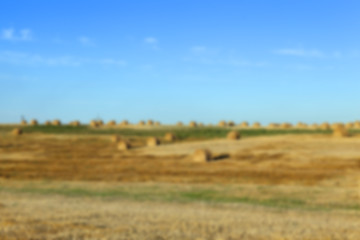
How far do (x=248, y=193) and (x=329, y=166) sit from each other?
1017cm

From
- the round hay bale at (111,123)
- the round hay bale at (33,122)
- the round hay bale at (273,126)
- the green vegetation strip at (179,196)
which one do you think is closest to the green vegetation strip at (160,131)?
the round hay bale at (33,122)

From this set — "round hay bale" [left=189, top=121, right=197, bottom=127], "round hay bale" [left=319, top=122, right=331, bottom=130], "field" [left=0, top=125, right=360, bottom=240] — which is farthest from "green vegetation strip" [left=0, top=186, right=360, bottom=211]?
"round hay bale" [left=189, top=121, right=197, bottom=127]

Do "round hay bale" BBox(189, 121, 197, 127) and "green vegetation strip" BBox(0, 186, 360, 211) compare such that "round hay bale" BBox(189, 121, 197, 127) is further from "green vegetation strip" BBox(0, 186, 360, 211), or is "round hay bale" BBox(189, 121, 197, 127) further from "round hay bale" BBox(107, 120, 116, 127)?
"green vegetation strip" BBox(0, 186, 360, 211)

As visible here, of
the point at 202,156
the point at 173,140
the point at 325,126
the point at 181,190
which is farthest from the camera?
the point at 325,126

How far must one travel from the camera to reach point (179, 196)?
75.3 ft

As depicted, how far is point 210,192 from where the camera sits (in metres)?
24.3

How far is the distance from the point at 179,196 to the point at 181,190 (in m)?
2.13

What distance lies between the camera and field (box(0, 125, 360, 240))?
13.8 m


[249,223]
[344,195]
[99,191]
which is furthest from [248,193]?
[249,223]


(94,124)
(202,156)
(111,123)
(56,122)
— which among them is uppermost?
(56,122)

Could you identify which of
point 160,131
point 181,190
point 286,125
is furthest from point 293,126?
point 181,190

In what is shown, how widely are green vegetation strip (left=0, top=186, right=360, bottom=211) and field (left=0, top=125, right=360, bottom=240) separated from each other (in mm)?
44

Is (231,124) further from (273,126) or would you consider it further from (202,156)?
(202,156)

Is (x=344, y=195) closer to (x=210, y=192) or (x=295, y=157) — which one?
(x=210, y=192)
